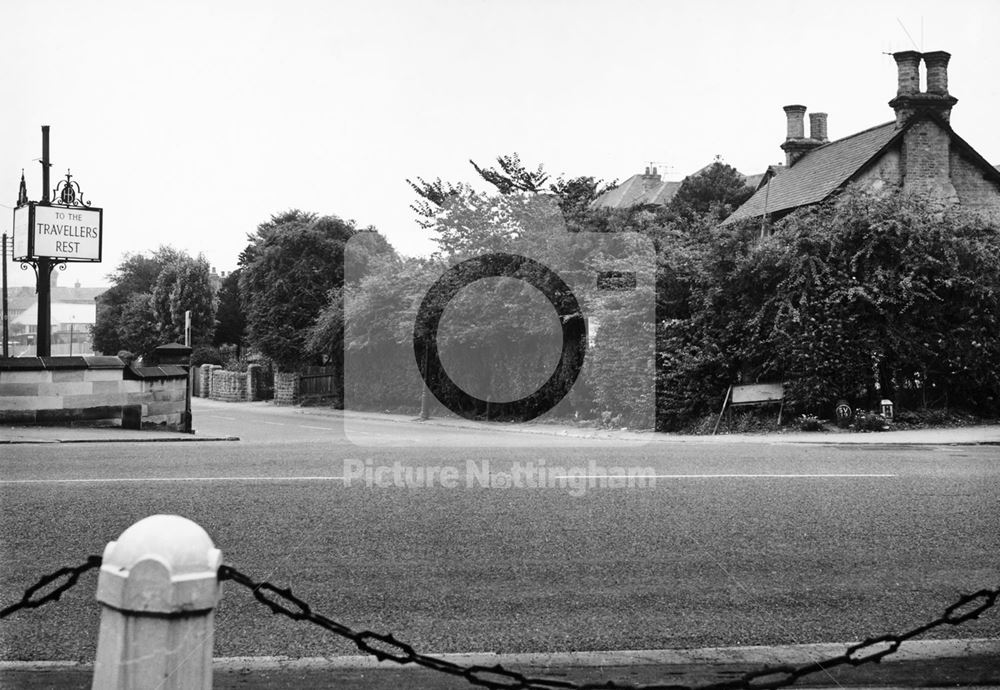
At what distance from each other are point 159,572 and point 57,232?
2119cm

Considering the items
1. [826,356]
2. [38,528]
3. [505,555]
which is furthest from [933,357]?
[38,528]

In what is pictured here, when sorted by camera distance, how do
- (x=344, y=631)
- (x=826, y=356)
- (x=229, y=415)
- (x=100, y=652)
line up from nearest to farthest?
(x=100, y=652)
(x=344, y=631)
(x=826, y=356)
(x=229, y=415)

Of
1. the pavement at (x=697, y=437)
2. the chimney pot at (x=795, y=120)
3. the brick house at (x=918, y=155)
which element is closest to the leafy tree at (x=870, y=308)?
the pavement at (x=697, y=437)

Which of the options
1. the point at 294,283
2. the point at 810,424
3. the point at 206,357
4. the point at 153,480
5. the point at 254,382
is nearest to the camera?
the point at 153,480

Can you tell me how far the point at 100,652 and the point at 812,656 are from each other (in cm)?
323

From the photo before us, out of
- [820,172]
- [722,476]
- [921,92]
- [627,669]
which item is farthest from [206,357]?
[627,669]

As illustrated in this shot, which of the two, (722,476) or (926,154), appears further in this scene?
(926,154)

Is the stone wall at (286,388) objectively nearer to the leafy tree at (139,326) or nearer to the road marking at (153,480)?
the leafy tree at (139,326)

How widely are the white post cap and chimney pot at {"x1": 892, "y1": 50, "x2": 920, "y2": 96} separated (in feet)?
104

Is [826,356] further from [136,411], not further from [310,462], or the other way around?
[136,411]

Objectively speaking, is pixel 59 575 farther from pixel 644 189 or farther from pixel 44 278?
pixel 644 189

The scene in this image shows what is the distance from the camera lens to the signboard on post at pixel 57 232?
68.8ft

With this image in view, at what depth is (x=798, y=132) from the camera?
3825 cm

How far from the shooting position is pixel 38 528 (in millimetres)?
7035
